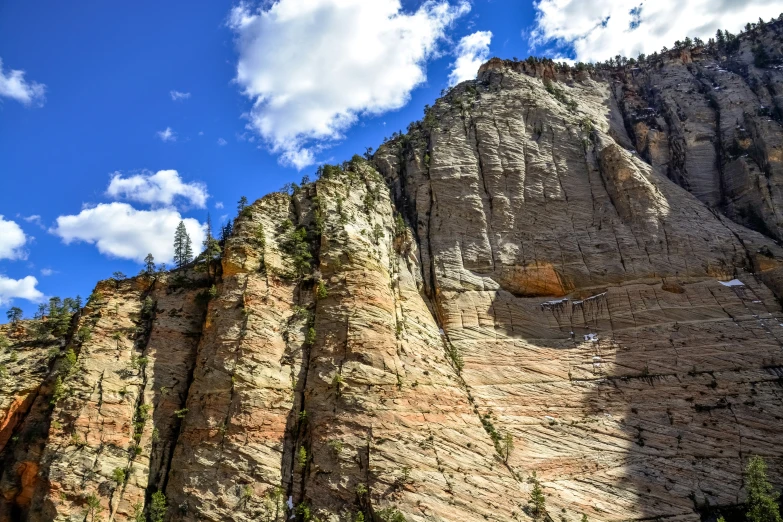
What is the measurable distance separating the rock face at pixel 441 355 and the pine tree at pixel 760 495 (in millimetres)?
1494

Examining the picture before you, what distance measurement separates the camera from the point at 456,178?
6312 cm

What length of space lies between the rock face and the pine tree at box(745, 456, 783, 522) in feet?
4.90

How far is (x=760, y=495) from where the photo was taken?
37.0 m

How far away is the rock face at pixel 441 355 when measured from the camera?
36.3 meters

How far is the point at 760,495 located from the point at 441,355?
80.4ft

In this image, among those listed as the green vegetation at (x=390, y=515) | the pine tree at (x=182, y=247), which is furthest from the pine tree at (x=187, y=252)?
the green vegetation at (x=390, y=515)

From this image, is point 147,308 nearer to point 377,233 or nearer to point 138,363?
point 138,363

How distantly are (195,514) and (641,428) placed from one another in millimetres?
34456

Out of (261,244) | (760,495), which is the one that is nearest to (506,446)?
(760,495)

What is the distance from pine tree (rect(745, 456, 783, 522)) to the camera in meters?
36.3

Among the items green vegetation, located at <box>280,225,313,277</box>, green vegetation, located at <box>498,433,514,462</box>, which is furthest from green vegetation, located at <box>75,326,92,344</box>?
green vegetation, located at <box>498,433,514,462</box>

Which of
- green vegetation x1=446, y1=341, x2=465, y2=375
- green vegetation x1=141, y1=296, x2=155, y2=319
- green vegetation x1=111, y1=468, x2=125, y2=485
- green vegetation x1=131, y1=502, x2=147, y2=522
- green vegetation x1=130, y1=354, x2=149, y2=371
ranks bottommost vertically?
green vegetation x1=131, y1=502, x2=147, y2=522

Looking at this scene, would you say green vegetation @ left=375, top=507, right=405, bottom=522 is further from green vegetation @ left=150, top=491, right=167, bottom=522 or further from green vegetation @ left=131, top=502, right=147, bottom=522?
→ green vegetation @ left=131, top=502, right=147, bottom=522

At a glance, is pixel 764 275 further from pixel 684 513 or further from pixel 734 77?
pixel 734 77
